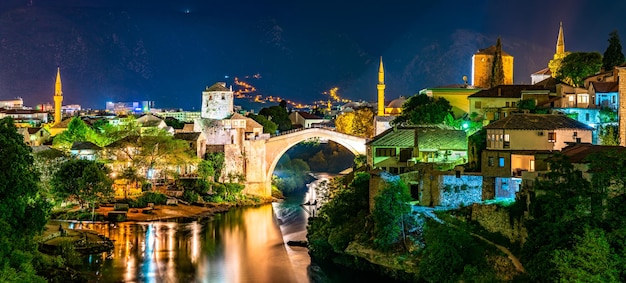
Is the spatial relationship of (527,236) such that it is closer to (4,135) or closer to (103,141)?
(4,135)

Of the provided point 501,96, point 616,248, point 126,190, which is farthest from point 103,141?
point 616,248

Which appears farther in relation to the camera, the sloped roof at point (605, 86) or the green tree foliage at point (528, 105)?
the green tree foliage at point (528, 105)

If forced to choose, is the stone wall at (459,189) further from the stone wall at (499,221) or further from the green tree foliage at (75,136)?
the green tree foliage at (75,136)

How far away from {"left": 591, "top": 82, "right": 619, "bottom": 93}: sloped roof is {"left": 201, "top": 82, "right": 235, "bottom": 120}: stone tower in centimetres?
2523

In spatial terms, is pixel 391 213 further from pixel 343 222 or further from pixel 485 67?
pixel 485 67

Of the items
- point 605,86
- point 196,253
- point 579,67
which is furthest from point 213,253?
point 579,67

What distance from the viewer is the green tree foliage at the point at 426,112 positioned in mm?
38812

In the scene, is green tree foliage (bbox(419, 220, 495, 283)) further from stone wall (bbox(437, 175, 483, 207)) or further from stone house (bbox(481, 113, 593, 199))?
stone house (bbox(481, 113, 593, 199))

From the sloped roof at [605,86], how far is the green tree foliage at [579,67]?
15.0ft

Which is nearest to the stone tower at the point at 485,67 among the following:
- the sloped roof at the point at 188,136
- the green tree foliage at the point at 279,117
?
the sloped roof at the point at 188,136

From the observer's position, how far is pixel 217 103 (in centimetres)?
5072

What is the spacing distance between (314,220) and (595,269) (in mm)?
15341

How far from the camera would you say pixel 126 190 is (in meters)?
43.3

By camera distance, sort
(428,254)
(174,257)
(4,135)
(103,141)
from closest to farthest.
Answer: (4,135) → (428,254) → (174,257) → (103,141)
